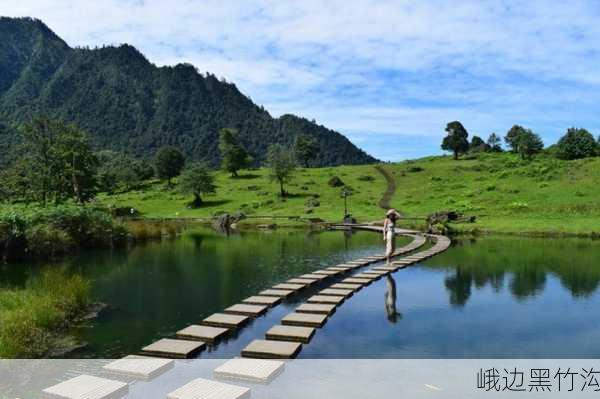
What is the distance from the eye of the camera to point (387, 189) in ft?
228

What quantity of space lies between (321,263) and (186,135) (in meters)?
176

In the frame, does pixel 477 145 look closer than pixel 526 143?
No

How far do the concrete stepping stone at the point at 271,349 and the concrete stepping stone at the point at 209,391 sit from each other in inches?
88.5

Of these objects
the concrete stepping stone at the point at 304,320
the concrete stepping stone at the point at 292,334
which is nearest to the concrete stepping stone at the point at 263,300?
the concrete stepping stone at the point at 304,320

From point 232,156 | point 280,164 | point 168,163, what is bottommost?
point 280,164

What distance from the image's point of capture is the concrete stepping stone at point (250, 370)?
766cm

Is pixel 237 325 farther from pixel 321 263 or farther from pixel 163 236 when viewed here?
pixel 163 236

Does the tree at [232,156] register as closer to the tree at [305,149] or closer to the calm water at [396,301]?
the tree at [305,149]

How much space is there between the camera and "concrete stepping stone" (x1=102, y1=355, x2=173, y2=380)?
7997 millimetres

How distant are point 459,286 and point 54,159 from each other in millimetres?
48997

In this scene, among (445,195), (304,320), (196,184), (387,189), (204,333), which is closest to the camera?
(204,333)

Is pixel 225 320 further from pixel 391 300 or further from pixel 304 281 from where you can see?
pixel 304 281

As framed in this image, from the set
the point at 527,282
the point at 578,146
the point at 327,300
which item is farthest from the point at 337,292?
the point at 578,146

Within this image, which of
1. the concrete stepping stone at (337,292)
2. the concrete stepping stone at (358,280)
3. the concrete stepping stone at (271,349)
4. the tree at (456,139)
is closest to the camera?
the concrete stepping stone at (271,349)
